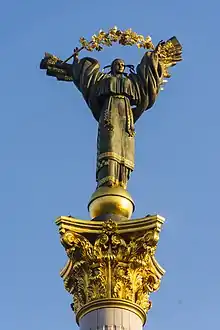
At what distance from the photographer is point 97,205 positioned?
19.6 m

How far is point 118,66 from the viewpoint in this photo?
882 inches

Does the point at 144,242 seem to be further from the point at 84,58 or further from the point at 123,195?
the point at 84,58

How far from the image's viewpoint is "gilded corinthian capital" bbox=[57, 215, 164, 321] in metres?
18.2

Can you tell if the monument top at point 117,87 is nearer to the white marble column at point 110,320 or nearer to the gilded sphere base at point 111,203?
the gilded sphere base at point 111,203

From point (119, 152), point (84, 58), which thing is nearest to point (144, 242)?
point (119, 152)

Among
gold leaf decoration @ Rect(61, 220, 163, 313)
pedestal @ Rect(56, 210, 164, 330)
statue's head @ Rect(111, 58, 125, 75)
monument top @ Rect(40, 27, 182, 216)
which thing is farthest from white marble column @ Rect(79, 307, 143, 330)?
statue's head @ Rect(111, 58, 125, 75)

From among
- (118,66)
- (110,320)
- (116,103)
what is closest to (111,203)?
(110,320)

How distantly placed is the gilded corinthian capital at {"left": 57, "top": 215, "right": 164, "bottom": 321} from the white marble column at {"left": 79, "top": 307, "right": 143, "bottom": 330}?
15cm

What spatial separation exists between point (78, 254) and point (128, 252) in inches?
37.7

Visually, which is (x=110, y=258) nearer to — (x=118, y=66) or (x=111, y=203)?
(x=111, y=203)

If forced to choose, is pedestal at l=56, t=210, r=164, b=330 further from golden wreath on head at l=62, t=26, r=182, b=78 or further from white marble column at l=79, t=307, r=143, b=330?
golden wreath on head at l=62, t=26, r=182, b=78

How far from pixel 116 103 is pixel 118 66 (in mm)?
1239

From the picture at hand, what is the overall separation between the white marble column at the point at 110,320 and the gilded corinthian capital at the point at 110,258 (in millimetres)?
155

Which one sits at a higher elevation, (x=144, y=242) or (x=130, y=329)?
(x=144, y=242)
